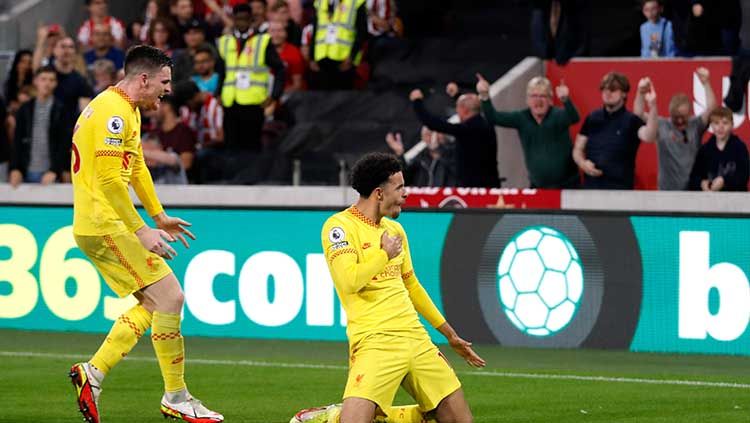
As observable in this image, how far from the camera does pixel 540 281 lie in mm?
13828

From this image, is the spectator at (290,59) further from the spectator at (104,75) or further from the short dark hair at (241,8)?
the spectator at (104,75)

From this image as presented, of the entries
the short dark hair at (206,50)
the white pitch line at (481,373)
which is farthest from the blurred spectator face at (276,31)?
the white pitch line at (481,373)

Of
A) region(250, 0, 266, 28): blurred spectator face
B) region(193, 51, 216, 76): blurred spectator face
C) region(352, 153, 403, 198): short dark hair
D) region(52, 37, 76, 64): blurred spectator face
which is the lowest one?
region(352, 153, 403, 198): short dark hair

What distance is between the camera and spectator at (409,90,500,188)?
16.1m

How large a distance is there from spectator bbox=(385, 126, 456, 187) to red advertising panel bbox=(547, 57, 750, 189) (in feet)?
4.98

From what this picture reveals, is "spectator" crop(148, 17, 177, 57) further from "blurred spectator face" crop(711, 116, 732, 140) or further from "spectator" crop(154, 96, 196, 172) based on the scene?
"blurred spectator face" crop(711, 116, 732, 140)

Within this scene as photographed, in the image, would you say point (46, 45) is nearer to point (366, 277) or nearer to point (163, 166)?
point (163, 166)

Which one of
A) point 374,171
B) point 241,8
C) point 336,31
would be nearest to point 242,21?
point 241,8

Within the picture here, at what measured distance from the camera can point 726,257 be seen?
13.3m

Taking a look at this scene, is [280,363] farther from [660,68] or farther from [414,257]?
[660,68]

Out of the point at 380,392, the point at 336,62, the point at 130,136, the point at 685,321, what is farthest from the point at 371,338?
the point at 336,62

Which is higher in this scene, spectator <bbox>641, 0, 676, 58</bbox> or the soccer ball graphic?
spectator <bbox>641, 0, 676, 58</bbox>

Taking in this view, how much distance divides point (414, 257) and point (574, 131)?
352cm

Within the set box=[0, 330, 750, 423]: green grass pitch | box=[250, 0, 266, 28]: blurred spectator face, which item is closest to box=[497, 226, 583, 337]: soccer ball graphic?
box=[0, 330, 750, 423]: green grass pitch
